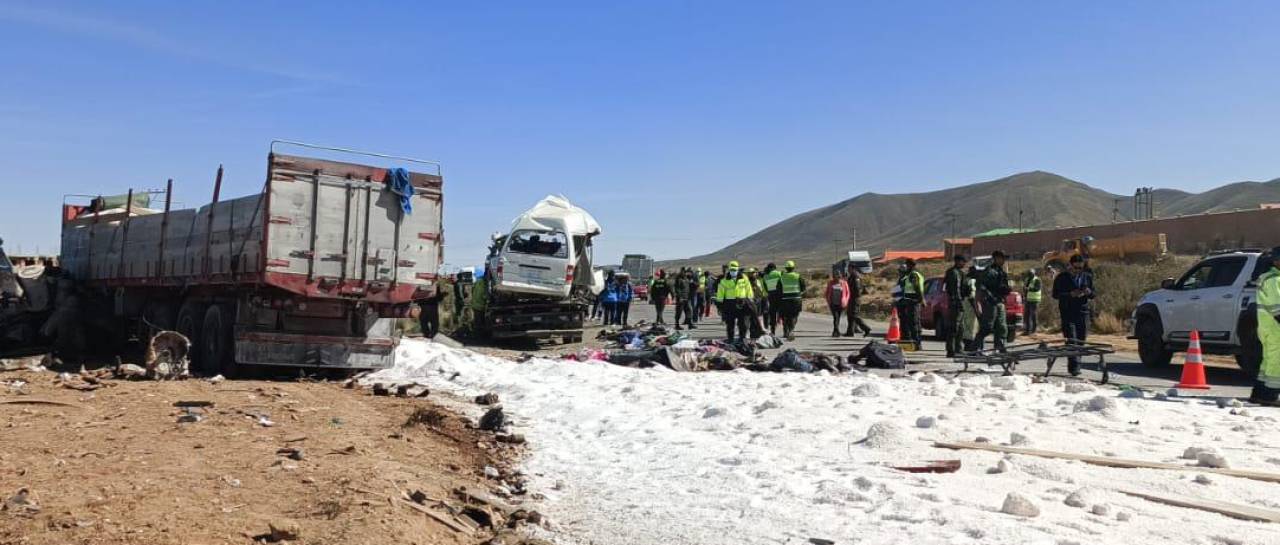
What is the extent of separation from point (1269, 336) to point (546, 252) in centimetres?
1429

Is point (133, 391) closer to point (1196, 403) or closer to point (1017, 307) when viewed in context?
point (1196, 403)

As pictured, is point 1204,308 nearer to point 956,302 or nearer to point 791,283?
point 956,302

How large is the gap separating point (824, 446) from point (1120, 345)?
589 inches

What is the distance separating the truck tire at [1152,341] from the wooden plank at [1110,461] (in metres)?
9.28

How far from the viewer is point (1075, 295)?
15.8m

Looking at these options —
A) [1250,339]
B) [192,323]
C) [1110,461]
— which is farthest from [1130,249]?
[1110,461]

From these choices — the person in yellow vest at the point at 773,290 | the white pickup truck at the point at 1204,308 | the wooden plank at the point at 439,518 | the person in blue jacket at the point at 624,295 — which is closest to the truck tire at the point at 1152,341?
the white pickup truck at the point at 1204,308

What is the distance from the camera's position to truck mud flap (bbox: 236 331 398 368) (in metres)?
13.7

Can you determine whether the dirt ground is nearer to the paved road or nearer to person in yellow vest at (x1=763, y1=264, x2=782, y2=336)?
the paved road

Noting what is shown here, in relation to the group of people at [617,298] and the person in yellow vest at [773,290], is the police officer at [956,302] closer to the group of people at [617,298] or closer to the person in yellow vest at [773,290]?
the person in yellow vest at [773,290]

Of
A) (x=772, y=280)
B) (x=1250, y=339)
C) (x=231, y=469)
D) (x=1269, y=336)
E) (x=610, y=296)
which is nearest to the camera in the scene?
(x=231, y=469)

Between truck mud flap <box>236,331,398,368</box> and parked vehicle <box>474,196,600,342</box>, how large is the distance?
6721 millimetres

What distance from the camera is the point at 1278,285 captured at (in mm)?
10883

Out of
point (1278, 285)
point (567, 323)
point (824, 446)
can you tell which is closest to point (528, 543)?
point (824, 446)
